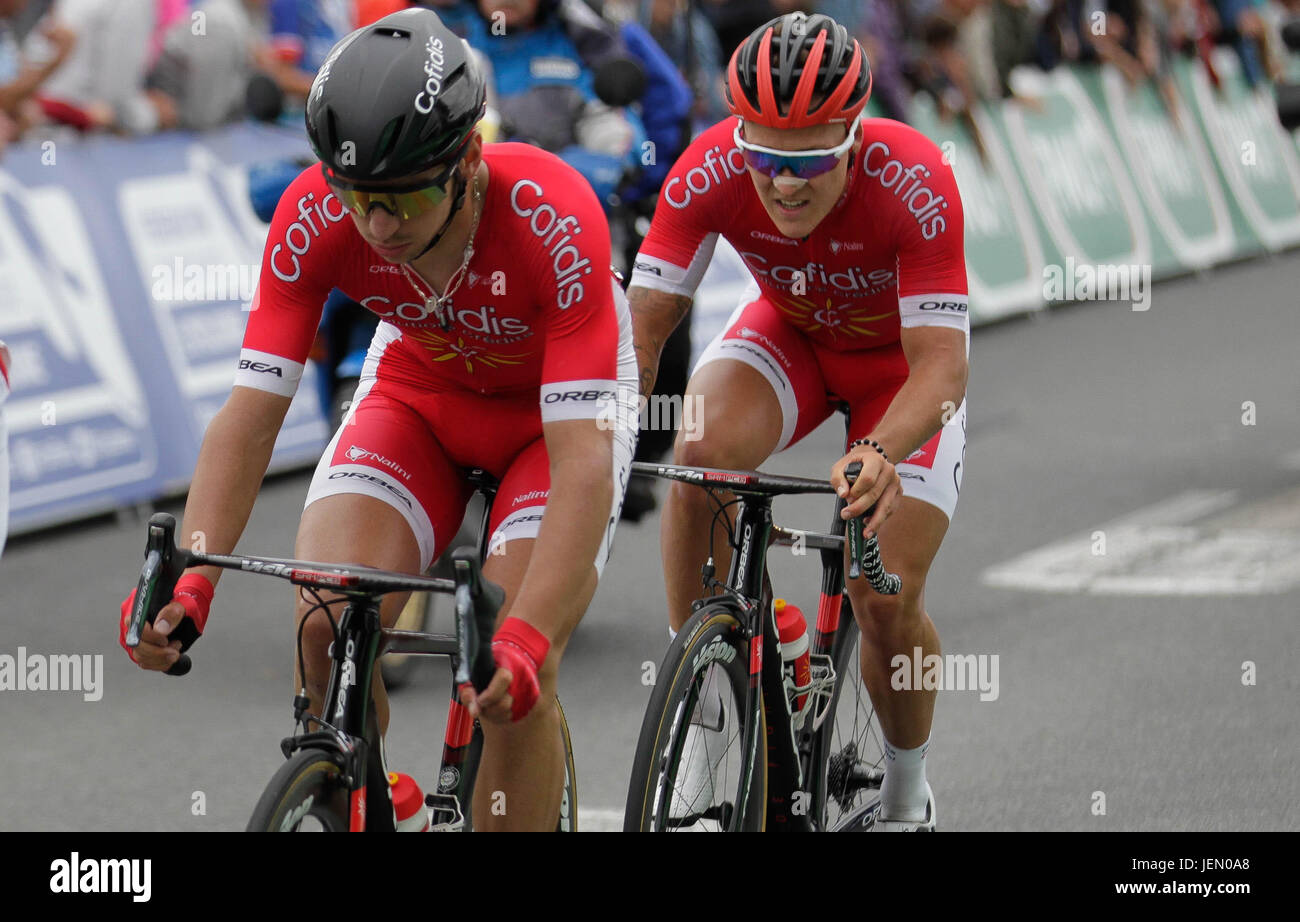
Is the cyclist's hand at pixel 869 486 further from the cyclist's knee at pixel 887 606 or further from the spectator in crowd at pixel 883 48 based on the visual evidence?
the spectator in crowd at pixel 883 48

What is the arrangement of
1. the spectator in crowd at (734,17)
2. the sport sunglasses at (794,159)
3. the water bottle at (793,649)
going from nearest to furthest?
the sport sunglasses at (794,159), the water bottle at (793,649), the spectator in crowd at (734,17)

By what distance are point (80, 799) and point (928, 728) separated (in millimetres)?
2489

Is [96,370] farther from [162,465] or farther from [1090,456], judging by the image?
[1090,456]

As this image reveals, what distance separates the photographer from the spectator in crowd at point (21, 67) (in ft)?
30.3

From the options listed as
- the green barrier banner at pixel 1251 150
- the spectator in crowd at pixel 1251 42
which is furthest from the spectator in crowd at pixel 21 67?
the spectator in crowd at pixel 1251 42

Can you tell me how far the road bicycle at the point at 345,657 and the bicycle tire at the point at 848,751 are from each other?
1.44m

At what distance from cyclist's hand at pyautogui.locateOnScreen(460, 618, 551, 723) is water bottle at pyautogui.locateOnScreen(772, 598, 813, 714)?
3.96ft

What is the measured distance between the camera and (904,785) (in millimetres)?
4852

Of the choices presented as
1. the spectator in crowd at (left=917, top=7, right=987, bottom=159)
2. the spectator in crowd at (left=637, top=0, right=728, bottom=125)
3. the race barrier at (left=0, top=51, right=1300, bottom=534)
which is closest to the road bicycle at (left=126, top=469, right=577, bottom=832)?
the race barrier at (left=0, top=51, right=1300, bottom=534)

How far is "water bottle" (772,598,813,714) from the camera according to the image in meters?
4.52

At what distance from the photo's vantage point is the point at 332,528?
3846 mm

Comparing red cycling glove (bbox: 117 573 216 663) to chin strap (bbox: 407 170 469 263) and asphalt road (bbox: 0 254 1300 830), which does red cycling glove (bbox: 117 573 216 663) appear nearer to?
chin strap (bbox: 407 170 469 263)

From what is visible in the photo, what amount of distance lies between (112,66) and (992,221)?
6777 mm
